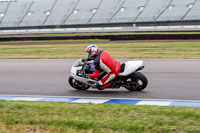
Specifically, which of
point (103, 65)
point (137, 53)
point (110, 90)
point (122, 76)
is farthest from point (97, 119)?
point (137, 53)

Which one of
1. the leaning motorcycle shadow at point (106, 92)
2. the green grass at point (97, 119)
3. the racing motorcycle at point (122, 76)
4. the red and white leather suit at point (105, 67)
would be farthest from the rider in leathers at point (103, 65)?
the green grass at point (97, 119)

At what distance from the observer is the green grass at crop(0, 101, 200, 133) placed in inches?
217

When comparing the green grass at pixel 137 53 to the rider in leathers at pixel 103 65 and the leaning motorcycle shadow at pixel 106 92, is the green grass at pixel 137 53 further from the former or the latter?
the rider in leathers at pixel 103 65

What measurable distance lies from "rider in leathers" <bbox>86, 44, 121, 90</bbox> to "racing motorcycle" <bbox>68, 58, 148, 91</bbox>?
11 cm

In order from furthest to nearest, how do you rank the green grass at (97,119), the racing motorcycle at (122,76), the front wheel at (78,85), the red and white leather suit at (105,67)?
the front wheel at (78,85), the racing motorcycle at (122,76), the red and white leather suit at (105,67), the green grass at (97,119)

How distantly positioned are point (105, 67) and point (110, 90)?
1142 millimetres

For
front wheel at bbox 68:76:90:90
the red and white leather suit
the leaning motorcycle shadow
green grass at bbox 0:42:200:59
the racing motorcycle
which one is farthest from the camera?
green grass at bbox 0:42:200:59

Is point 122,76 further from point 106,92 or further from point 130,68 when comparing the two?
point 106,92

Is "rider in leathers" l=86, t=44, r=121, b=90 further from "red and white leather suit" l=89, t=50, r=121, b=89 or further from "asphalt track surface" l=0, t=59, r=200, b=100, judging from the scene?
"asphalt track surface" l=0, t=59, r=200, b=100

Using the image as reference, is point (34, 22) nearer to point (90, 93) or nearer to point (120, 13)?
point (120, 13)

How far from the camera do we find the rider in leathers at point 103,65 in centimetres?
896

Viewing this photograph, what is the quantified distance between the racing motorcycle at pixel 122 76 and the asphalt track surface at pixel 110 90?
23 centimetres

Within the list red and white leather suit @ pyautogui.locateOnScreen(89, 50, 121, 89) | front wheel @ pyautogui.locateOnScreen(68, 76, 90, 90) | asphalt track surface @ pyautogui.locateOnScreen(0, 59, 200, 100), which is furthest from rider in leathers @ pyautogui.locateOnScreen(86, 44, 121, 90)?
front wheel @ pyautogui.locateOnScreen(68, 76, 90, 90)

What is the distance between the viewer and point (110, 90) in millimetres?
9906
